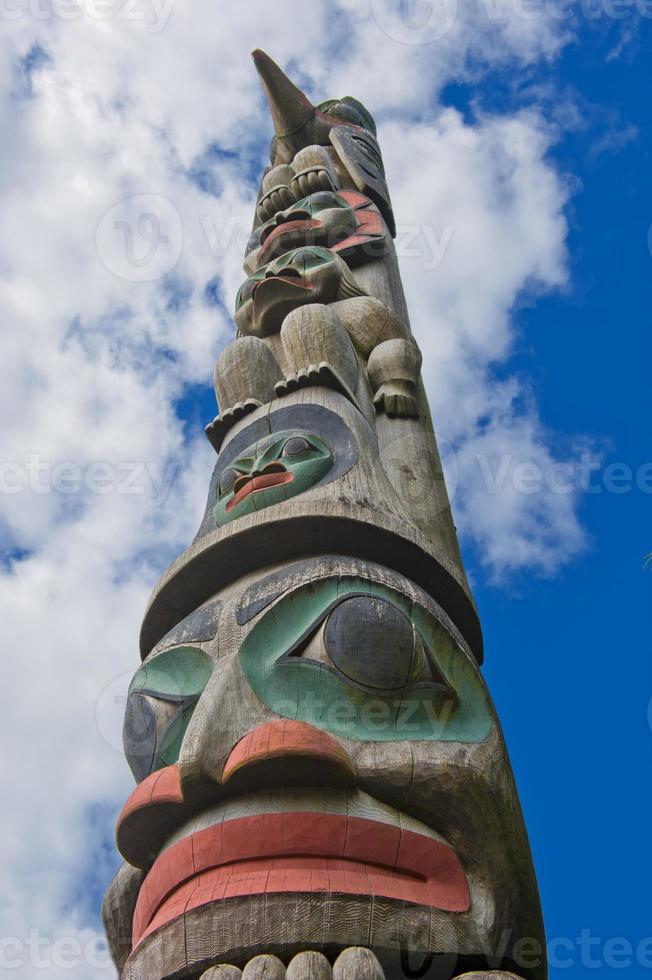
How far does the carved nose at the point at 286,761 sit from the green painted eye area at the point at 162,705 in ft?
1.71

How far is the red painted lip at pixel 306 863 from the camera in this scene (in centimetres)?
265

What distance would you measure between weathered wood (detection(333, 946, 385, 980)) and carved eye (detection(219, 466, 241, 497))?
2.25 metres

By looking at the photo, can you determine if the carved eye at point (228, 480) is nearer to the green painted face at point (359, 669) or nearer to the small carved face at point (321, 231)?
the green painted face at point (359, 669)

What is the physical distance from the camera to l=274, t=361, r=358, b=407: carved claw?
16.1 feet

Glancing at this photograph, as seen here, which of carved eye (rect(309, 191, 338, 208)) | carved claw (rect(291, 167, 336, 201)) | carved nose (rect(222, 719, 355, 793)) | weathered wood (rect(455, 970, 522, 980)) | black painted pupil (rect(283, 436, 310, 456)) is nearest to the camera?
→ weathered wood (rect(455, 970, 522, 980))

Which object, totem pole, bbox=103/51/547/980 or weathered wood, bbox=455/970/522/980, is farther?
totem pole, bbox=103/51/547/980

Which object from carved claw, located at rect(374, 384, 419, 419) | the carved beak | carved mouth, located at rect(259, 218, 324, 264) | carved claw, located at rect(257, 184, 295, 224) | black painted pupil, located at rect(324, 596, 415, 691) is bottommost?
black painted pupil, located at rect(324, 596, 415, 691)

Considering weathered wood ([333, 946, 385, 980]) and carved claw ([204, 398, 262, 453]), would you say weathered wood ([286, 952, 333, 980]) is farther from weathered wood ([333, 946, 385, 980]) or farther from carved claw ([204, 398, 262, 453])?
carved claw ([204, 398, 262, 453])

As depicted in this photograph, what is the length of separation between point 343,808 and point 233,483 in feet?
5.82

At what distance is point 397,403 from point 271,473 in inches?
53.8

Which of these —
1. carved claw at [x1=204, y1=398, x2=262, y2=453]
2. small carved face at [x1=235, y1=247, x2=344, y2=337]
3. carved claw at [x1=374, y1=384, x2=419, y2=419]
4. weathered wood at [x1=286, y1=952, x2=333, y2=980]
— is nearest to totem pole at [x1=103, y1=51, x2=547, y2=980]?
weathered wood at [x1=286, y1=952, x2=333, y2=980]

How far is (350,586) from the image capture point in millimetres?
3428

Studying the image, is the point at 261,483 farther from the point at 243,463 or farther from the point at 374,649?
the point at 374,649

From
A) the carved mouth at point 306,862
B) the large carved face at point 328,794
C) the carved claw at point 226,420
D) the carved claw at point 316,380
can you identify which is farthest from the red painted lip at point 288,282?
the carved mouth at point 306,862
